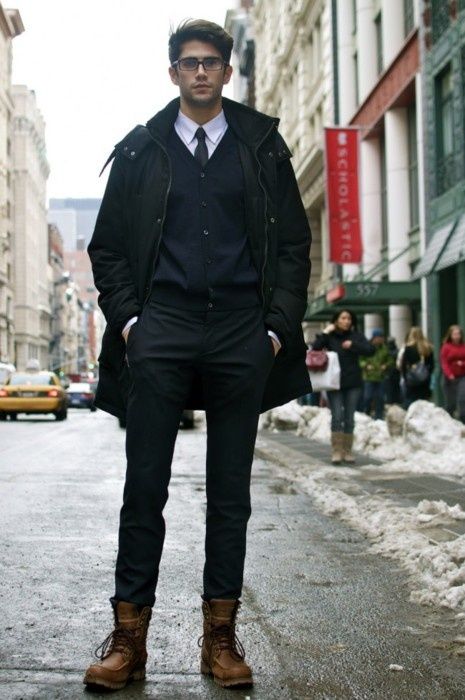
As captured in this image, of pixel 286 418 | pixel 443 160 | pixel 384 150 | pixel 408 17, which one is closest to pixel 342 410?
pixel 286 418

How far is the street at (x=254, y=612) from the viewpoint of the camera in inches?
142

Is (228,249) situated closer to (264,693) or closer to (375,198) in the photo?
(264,693)

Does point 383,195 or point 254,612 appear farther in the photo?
point 383,195

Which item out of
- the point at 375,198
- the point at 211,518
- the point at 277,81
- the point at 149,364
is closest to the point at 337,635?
the point at 211,518

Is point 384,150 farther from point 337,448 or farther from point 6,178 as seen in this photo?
point 6,178

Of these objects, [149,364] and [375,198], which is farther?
[375,198]

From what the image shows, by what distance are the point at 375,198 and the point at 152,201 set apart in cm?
2786

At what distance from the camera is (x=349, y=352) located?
1305 centimetres

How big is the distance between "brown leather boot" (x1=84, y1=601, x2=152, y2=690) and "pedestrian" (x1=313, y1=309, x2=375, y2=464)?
29.7 feet

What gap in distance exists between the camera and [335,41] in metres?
36.2

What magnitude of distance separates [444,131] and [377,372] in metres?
5.61

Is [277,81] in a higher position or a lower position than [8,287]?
higher

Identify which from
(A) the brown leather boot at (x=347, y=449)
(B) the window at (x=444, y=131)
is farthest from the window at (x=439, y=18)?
(A) the brown leather boot at (x=347, y=449)

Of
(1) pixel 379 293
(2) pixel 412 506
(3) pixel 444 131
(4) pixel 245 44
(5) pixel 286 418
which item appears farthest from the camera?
(4) pixel 245 44
